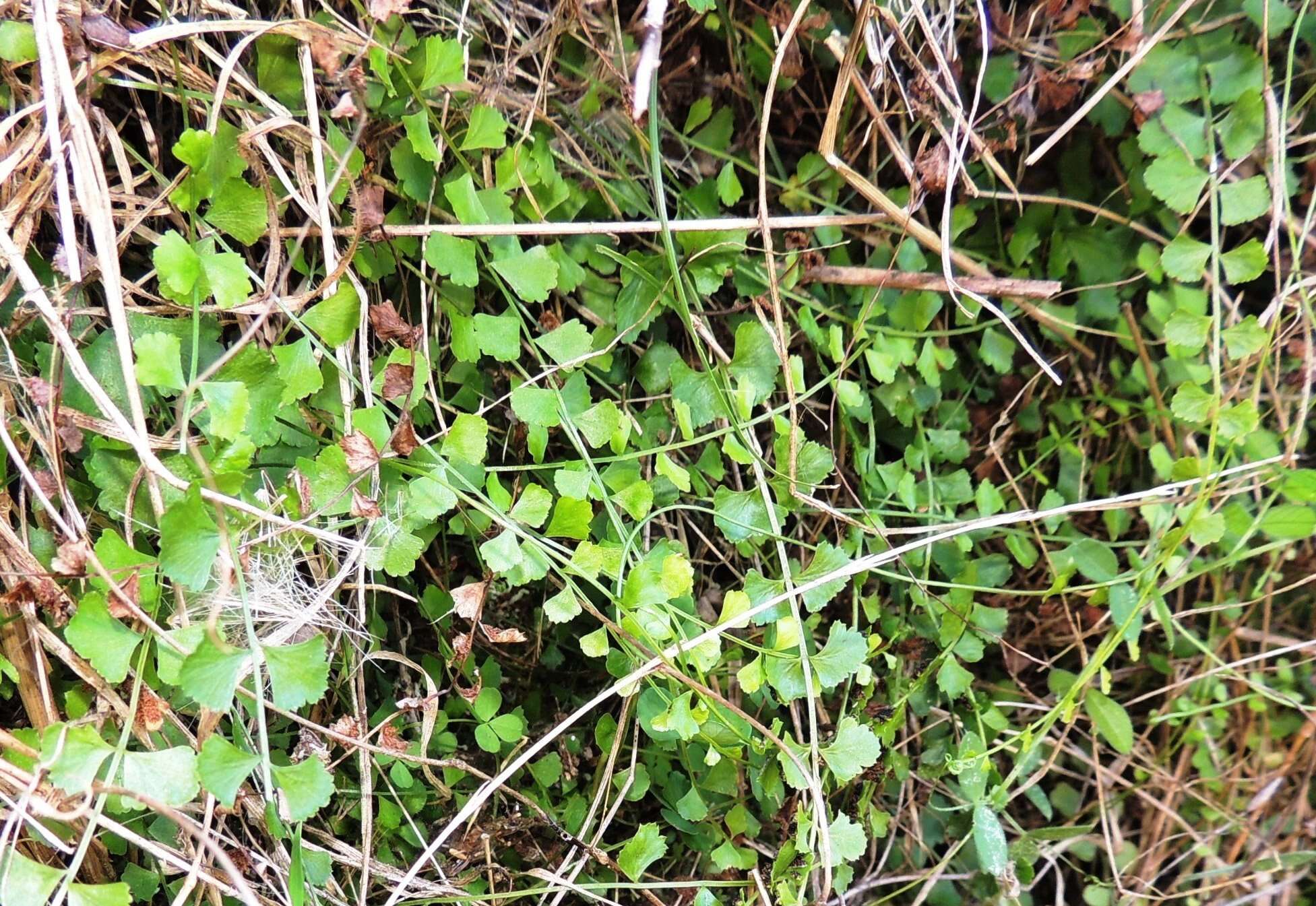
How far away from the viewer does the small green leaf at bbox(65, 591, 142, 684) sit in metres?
0.61

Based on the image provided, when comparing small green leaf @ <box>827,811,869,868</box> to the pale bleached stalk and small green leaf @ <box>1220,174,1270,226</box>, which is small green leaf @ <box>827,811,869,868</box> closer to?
the pale bleached stalk

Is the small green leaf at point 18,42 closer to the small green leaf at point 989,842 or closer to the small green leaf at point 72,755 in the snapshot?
the small green leaf at point 72,755

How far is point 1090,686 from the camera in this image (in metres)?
0.92

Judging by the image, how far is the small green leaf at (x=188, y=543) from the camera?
580 millimetres

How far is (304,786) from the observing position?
613 mm

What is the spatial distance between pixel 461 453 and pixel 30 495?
36 centimetres

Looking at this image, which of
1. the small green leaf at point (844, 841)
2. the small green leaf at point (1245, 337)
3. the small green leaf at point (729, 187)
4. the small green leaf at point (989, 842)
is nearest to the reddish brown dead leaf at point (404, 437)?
the small green leaf at point (729, 187)

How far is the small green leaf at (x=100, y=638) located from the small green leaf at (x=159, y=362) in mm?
168

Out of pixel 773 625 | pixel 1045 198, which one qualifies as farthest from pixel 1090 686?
pixel 1045 198

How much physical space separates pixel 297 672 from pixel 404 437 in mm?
181

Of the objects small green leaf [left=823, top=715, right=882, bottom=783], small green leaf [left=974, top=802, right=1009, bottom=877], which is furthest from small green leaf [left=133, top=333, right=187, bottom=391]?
small green leaf [left=974, top=802, right=1009, bottom=877]

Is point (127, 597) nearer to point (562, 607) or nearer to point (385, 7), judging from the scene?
point (562, 607)

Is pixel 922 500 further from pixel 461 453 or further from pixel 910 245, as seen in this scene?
pixel 461 453

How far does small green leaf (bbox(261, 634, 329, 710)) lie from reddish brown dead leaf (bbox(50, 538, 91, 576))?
15cm
